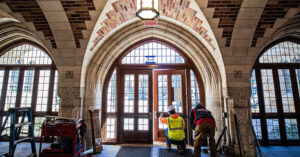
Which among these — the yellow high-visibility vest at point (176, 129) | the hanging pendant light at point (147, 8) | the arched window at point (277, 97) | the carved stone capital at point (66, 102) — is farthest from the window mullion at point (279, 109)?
the carved stone capital at point (66, 102)

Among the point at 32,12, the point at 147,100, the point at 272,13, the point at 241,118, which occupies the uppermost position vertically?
the point at 32,12

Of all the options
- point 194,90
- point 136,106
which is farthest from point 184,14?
point 136,106

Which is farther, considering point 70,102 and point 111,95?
point 111,95

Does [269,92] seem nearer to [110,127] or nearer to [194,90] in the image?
[194,90]

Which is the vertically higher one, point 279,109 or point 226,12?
point 226,12

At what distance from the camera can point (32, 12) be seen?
10.2ft

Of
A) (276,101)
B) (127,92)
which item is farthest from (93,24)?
(276,101)

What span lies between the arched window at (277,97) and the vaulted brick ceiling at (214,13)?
1905 millimetres

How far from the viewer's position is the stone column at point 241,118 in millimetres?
3385

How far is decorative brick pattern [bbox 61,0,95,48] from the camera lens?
2949 mm

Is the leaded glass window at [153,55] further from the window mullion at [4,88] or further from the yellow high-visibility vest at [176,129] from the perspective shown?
the window mullion at [4,88]

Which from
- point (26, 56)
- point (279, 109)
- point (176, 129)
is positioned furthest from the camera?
point (26, 56)

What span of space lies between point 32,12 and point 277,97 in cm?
690

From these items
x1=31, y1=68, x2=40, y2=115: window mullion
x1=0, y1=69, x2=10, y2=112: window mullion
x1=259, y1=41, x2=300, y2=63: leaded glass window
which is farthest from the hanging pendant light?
x1=0, y1=69, x2=10, y2=112: window mullion
